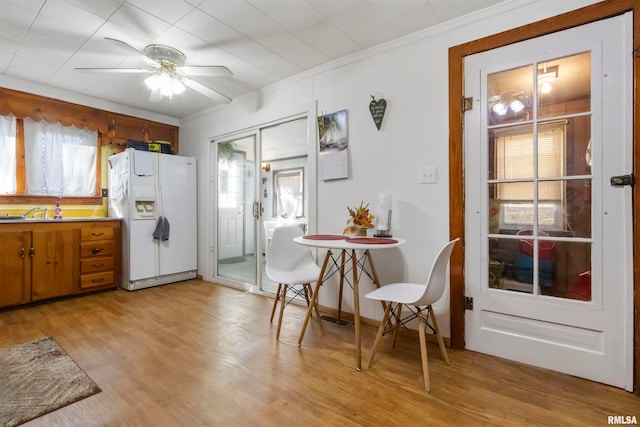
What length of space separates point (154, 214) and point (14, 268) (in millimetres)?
1337

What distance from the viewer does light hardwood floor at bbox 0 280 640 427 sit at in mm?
1357

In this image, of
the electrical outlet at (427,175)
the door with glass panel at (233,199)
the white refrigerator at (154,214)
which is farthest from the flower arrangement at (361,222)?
the white refrigerator at (154,214)

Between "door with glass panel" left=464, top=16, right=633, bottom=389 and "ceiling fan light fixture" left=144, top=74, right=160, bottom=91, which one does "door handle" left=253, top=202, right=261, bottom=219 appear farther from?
"door with glass panel" left=464, top=16, right=633, bottom=389

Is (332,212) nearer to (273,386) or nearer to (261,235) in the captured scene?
(261,235)

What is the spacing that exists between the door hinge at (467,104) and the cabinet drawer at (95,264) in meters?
4.03

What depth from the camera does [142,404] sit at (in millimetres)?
1448

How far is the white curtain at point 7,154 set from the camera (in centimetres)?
305

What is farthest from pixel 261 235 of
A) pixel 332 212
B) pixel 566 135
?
pixel 566 135

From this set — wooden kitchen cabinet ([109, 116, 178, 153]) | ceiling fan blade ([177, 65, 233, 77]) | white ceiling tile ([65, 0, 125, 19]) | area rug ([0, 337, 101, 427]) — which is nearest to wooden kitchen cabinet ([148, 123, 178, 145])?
wooden kitchen cabinet ([109, 116, 178, 153])

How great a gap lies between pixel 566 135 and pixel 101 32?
3.32 meters

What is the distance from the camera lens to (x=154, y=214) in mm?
3680

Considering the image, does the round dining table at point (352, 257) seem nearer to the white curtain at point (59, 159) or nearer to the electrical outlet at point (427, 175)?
the electrical outlet at point (427, 175)

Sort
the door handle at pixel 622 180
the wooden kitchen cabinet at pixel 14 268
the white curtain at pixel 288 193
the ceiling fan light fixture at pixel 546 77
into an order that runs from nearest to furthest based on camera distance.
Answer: the door handle at pixel 622 180 → the ceiling fan light fixture at pixel 546 77 → the wooden kitchen cabinet at pixel 14 268 → the white curtain at pixel 288 193

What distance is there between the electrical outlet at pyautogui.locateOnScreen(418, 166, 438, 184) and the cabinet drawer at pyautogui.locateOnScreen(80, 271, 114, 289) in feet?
12.0
